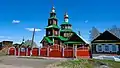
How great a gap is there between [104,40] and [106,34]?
1.27 meters

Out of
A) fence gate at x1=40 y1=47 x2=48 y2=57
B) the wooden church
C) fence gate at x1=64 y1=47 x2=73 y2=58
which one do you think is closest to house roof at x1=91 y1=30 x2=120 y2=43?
fence gate at x1=64 y1=47 x2=73 y2=58

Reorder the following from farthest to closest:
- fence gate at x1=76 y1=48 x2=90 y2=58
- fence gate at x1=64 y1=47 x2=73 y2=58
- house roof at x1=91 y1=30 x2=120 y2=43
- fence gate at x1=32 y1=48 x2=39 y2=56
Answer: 1. house roof at x1=91 y1=30 x2=120 y2=43
2. fence gate at x1=32 y1=48 x2=39 y2=56
3. fence gate at x1=64 y1=47 x2=73 y2=58
4. fence gate at x1=76 y1=48 x2=90 y2=58

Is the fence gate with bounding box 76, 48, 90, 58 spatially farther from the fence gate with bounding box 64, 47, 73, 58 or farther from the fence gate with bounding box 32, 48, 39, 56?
the fence gate with bounding box 32, 48, 39, 56

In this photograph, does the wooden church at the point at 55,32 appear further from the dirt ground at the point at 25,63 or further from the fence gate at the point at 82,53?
the dirt ground at the point at 25,63

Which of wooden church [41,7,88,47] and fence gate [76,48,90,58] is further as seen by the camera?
wooden church [41,7,88,47]

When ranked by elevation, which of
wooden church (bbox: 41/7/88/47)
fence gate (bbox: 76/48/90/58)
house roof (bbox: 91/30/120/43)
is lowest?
fence gate (bbox: 76/48/90/58)

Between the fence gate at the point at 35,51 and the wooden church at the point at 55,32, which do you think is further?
the wooden church at the point at 55,32

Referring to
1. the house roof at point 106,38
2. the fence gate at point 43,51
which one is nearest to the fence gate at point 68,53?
the fence gate at point 43,51

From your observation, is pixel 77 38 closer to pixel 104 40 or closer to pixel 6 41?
pixel 104 40

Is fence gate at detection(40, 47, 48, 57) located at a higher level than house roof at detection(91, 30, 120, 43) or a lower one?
lower

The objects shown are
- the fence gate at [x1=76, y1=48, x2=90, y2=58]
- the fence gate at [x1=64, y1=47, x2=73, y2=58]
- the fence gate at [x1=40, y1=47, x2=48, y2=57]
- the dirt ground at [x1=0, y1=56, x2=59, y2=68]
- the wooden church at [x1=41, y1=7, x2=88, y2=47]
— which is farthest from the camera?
the wooden church at [x1=41, y1=7, x2=88, y2=47]

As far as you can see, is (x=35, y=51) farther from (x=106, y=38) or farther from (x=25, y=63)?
(x=25, y=63)

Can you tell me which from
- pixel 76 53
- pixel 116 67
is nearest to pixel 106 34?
pixel 76 53

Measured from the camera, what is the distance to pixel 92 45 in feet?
163
